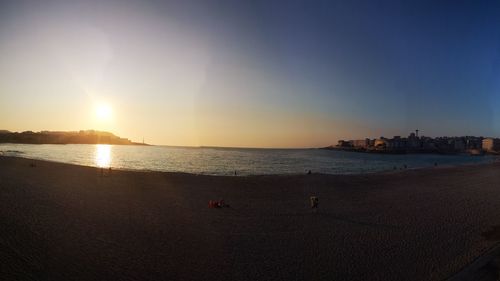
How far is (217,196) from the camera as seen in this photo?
71.2ft

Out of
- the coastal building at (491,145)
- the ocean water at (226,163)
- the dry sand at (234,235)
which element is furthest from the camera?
the coastal building at (491,145)

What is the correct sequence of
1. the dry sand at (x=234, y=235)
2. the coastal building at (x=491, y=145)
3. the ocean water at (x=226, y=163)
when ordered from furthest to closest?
1. the coastal building at (x=491, y=145)
2. the ocean water at (x=226, y=163)
3. the dry sand at (x=234, y=235)

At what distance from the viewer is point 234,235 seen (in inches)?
498

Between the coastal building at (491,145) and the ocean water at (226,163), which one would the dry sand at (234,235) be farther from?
the coastal building at (491,145)

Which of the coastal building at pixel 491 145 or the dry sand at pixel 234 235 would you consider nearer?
the dry sand at pixel 234 235

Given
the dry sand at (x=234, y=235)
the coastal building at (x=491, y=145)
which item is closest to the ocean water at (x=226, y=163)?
the dry sand at (x=234, y=235)

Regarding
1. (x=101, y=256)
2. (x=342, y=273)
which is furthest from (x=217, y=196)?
(x=342, y=273)

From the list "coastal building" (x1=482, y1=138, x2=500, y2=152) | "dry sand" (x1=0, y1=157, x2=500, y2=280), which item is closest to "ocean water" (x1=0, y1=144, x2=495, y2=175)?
"dry sand" (x1=0, y1=157, x2=500, y2=280)

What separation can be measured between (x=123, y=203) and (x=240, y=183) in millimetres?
12909

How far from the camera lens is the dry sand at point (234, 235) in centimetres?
915

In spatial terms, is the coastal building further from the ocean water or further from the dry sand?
the dry sand

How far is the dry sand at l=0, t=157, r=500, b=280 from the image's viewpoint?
9.15m

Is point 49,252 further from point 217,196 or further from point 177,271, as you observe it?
point 217,196

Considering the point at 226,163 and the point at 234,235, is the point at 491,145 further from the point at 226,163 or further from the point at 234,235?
the point at 234,235
